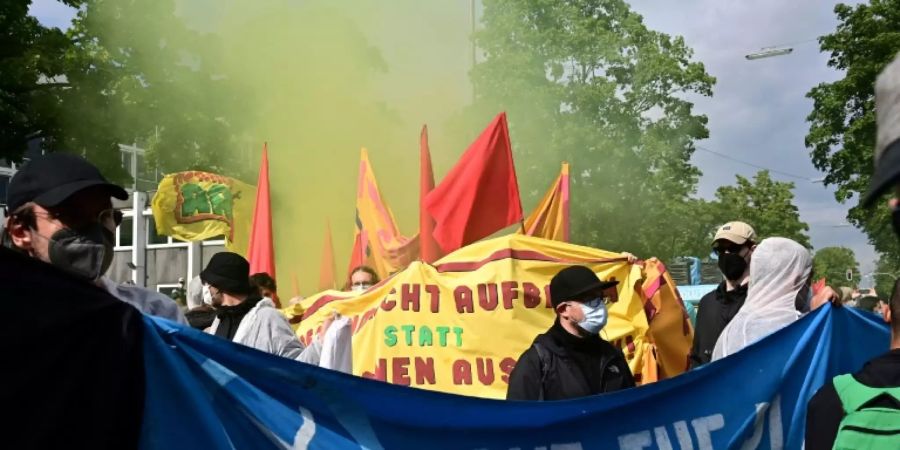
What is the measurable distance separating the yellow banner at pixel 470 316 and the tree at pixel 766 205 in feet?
134

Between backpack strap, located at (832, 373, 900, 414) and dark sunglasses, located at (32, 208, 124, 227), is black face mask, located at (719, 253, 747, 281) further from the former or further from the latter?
dark sunglasses, located at (32, 208, 124, 227)

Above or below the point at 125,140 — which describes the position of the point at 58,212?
below

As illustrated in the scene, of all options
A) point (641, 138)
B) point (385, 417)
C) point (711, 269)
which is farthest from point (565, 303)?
point (711, 269)

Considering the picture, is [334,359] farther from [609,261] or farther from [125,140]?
[125,140]

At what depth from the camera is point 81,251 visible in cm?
251

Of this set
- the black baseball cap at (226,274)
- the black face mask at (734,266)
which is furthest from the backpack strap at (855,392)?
the black baseball cap at (226,274)

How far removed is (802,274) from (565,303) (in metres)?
1.04

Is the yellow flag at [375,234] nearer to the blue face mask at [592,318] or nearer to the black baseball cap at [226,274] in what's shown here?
the black baseball cap at [226,274]

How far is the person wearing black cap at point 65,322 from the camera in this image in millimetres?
2240

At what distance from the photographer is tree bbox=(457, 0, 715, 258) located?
24875 millimetres

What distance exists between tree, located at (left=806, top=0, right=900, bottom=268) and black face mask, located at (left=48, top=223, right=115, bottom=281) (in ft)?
84.9

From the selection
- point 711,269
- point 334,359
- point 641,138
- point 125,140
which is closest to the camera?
point 334,359

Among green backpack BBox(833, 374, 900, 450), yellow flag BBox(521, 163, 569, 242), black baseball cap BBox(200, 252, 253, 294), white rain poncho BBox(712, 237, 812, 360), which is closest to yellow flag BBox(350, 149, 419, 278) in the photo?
yellow flag BBox(521, 163, 569, 242)

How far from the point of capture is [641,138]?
25.6 meters
